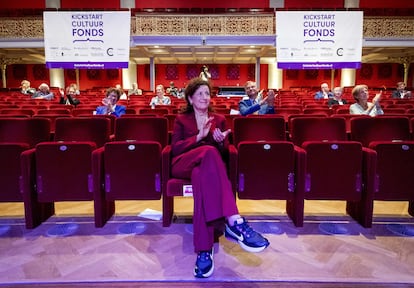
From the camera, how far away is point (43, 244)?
2436mm

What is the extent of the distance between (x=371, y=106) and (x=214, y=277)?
9.89 feet

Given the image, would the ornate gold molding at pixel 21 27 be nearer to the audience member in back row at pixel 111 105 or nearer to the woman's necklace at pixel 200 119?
the audience member in back row at pixel 111 105

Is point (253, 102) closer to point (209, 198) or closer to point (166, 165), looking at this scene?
point (166, 165)

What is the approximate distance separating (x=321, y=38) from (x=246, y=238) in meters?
4.88

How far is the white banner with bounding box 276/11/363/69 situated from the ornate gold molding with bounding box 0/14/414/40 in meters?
6.56

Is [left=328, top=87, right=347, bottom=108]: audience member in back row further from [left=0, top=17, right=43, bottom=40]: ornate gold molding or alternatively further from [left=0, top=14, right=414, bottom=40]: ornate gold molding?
[left=0, top=17, right=43, bottom=40]: ornate gold molding

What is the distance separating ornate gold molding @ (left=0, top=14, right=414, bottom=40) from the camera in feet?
39.8

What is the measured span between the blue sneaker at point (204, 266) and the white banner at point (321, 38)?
461 centimetres

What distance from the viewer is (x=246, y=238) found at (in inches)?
77.9

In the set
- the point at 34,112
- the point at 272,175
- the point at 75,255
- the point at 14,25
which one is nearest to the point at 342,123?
the point at 272,175

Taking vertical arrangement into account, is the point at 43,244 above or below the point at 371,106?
below

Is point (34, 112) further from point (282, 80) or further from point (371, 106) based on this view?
point (282, 80)

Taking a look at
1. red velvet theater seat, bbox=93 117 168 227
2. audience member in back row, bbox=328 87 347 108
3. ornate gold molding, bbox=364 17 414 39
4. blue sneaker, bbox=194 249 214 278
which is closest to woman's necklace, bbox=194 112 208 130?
red velvet theater seat, bbox=93 117 168 227

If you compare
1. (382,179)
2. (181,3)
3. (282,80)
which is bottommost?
(382,179)
